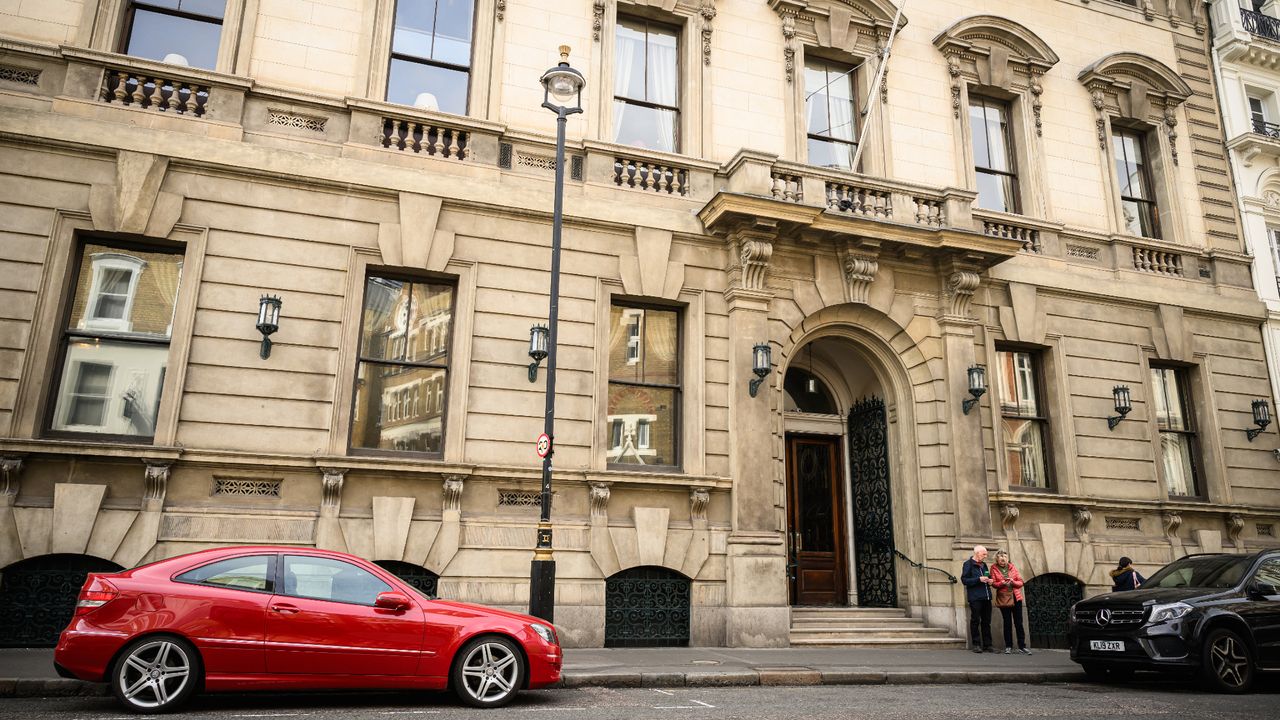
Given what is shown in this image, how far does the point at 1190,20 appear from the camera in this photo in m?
20.3

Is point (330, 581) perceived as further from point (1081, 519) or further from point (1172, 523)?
point (1172, 523)

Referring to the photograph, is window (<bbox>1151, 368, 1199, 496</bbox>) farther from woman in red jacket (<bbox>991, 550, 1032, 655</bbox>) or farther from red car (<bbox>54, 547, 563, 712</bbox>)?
red car (<bbox>54, 547, 563, 712</bbox>)

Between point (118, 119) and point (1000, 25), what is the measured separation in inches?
652

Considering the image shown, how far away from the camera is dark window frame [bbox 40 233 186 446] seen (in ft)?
36.9

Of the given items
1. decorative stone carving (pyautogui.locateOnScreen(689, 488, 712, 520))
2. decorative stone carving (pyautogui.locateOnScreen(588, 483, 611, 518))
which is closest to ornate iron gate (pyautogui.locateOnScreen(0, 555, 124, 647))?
decorative stone carving (pyautogui.locateOnScreen(588, 483, 611, 518))

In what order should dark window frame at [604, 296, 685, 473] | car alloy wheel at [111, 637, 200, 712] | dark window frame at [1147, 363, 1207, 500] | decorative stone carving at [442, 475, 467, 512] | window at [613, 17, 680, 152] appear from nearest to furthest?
car alloy wheel at [111, 637, 200, 712] → decorative stone carving at [442, 475, 467, 512] → dark window frame at [604, 296, 685, 473] → window at [613, 17, 680, 152] → dark window frame at [1147, 363, 1207, 500]

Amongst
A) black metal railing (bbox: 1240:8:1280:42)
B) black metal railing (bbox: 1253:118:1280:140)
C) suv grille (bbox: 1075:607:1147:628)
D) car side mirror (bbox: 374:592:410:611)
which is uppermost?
black metal railing (bbox: 1240:8:1280:42)

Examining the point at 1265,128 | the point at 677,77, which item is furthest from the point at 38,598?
the point at 1265,128

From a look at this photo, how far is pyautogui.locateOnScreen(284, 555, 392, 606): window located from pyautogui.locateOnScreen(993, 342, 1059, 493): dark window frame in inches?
481

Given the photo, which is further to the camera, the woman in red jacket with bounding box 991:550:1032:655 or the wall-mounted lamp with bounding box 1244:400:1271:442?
the wall-mounted lamp with bounding box 1244:400:1271:442

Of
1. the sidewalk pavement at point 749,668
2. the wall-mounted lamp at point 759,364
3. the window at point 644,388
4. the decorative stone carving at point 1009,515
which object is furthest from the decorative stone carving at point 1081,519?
the window at point 644,388

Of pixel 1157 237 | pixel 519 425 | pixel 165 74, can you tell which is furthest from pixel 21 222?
pixel 1157 237

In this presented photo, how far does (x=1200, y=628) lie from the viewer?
33.6ft

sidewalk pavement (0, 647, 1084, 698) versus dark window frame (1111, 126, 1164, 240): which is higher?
dark window frame (1111, 126, 1164, 240)
